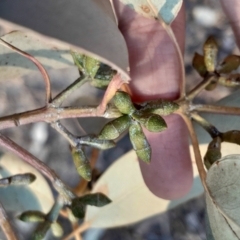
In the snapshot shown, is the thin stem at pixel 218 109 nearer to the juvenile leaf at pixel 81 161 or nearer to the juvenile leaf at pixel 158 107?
the juvenile leaf at pixel 158 107

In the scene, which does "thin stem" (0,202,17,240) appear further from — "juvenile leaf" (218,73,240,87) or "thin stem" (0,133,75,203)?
"juvenile leaf" (218,73,240,87)

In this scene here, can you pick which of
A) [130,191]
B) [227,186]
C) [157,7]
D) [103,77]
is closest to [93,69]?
[103,77]

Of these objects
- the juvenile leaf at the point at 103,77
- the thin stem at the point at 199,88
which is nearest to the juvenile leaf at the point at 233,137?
the thin stem at the point at 199,88

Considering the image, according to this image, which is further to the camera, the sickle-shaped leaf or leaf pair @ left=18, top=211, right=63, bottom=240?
leaf pair @ left=18, top=211, right=63, bottom=240

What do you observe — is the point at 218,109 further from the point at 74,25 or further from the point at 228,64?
the point at 74,25

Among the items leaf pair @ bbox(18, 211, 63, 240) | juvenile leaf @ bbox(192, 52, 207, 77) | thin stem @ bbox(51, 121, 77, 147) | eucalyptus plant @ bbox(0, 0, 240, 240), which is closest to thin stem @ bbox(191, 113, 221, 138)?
eucalyptus plant @ bbox(0, 0, 240, 240)
